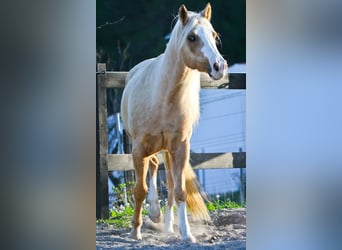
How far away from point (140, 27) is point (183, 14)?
189 mm

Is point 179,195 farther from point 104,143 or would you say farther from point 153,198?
point 104,143

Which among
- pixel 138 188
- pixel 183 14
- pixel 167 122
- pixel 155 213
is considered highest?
pixel 183 14

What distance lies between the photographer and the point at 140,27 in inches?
97.3

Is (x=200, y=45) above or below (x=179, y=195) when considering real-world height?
above

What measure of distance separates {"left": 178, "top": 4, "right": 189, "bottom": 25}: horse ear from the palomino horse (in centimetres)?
3

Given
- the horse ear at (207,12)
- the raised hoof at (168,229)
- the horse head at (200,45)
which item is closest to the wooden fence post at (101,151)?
the raised hoof at (168,229)

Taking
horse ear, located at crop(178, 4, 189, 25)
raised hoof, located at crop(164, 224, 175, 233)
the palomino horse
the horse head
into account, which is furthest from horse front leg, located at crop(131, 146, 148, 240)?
horse ear, located at crop(178, 4, 189, 25)

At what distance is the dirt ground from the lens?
2.47 meters

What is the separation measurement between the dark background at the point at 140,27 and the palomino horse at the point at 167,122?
4cm

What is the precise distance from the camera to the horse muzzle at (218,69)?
243 centimetres

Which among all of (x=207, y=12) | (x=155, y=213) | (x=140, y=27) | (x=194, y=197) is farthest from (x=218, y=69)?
(x=155, y=213)
